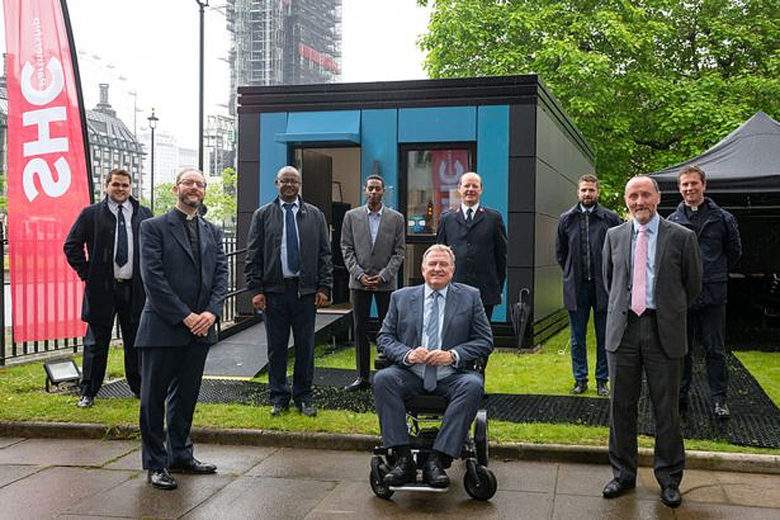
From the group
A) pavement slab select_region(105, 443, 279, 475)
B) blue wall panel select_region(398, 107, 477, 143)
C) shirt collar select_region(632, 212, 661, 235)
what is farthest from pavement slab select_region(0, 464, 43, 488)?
blue wall panel select_region(398, 107, 477, 143)

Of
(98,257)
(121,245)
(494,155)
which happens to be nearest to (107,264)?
(98,257)

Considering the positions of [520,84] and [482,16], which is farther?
[482,16]

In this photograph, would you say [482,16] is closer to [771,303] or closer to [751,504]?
[771,303]

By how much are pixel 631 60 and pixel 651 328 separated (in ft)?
70.7

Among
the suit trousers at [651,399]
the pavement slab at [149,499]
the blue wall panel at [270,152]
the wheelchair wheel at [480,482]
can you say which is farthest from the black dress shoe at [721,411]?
the blue wall panel at [270,152]

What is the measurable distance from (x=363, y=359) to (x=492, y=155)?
423cm

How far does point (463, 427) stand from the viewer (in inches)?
189

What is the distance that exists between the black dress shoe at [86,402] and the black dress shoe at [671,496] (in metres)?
4.82

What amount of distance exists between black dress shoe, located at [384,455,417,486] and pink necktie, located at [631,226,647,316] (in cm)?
164

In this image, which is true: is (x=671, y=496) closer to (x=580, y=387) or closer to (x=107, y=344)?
(x=580, y=387)

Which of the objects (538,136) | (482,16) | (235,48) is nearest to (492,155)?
(538,136)

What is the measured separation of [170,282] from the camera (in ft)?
17.3

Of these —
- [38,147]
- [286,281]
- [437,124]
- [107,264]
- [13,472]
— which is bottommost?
[13,472]

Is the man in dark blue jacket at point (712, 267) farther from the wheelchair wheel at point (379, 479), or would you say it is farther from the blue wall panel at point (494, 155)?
the blue wall panel at point (494, 155)
